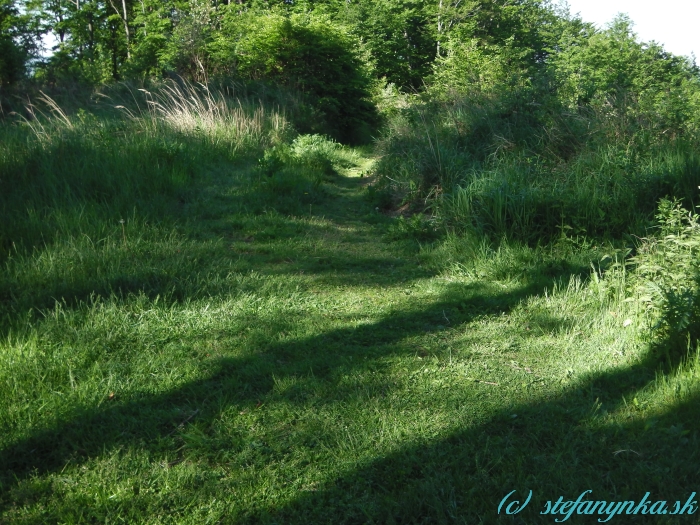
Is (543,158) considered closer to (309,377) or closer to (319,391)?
(309,377)

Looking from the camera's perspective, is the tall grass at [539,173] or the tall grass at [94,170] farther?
the tall grass at [539,173]

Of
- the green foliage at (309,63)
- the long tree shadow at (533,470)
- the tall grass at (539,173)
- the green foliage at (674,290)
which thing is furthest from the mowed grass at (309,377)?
the green foliage at (309,63)

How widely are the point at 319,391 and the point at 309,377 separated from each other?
0.60ft

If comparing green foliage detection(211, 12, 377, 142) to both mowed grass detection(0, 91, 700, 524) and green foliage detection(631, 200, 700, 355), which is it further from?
green foliage detection(631, 200, 700, 355)

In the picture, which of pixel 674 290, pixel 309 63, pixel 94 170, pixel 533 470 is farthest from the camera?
pixel 309 63

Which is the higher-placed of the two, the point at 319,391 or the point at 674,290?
the point at 674,290

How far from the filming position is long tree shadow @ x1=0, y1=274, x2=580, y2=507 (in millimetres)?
2883

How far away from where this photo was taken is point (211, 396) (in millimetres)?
3453

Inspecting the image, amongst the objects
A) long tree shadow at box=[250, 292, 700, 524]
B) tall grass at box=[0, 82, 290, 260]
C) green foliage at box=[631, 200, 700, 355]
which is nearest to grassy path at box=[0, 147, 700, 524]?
long tree shadow at box=[250, 292, 700, 524]

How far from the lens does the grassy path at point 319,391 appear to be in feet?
8.68

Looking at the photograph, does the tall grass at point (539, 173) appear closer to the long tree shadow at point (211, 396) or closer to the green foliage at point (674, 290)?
the green foliage at point (674, 290)

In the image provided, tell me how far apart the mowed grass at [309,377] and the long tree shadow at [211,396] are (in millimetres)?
15

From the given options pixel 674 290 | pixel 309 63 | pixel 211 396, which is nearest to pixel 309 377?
pixel 211 396

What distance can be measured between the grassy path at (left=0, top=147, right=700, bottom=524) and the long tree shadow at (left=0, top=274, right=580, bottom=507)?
1cm
